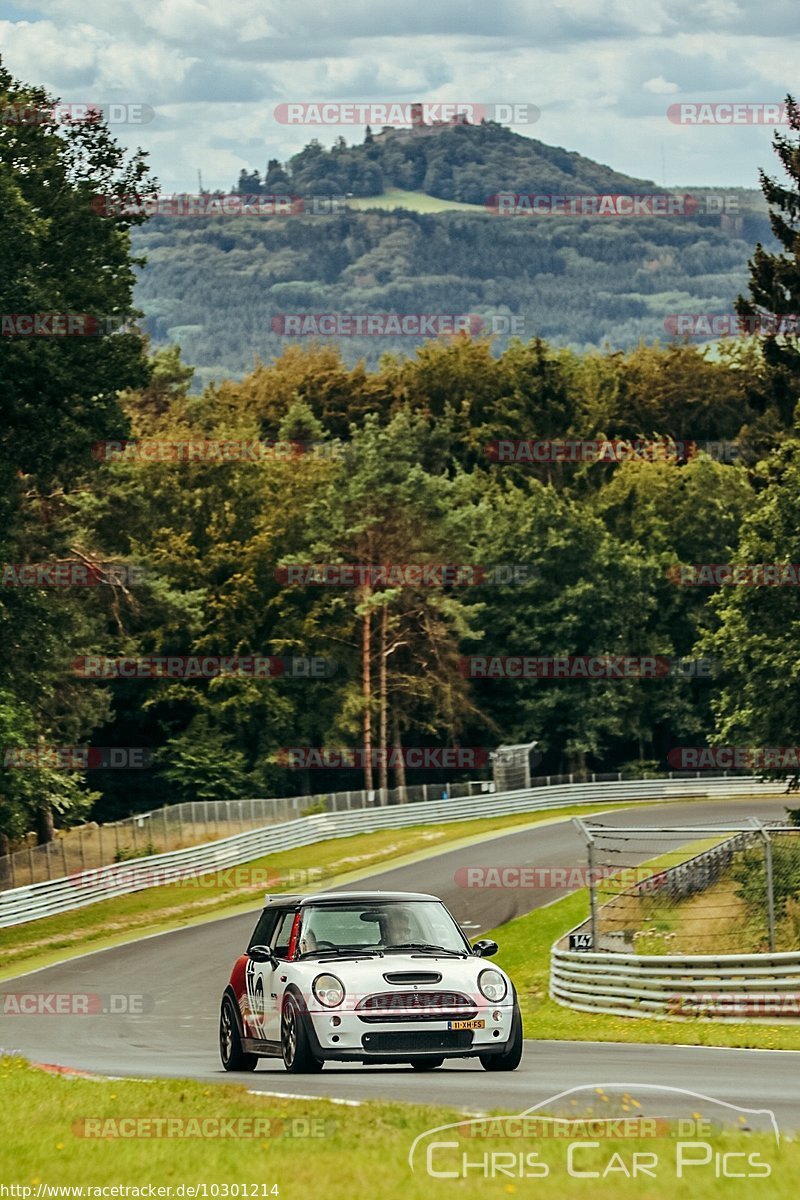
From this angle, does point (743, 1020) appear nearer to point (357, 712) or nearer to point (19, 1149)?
point (19, 1149)

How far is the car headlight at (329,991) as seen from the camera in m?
15.3

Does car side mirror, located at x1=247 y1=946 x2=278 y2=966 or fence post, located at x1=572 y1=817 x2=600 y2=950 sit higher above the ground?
car side mirror, located at x1=247 y1=946 x2=278 y2=966

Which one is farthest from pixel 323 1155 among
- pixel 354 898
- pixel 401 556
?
pixel 401 556

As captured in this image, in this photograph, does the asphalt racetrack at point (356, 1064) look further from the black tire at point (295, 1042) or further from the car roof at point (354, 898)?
the car roof at point (354, 898)

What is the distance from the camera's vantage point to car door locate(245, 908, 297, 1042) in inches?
635

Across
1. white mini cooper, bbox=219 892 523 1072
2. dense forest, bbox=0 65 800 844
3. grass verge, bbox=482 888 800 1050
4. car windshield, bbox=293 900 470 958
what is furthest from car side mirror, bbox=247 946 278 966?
dense forest, bbox=0 65 800 844

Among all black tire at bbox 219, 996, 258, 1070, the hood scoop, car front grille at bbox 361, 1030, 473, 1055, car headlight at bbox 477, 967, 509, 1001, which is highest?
the hood scoop

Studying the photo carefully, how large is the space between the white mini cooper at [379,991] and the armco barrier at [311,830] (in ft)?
104

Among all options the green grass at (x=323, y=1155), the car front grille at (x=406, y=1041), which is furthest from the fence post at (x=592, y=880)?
the green grass at (x=323, y=1155)

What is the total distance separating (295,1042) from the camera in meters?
15.6

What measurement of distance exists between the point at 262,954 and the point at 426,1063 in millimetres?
1771

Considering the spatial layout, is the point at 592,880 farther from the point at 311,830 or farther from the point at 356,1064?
the point at 311,830

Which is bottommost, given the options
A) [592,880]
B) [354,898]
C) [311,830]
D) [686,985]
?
[311,830]

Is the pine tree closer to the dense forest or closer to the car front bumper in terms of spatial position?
the dense forest
